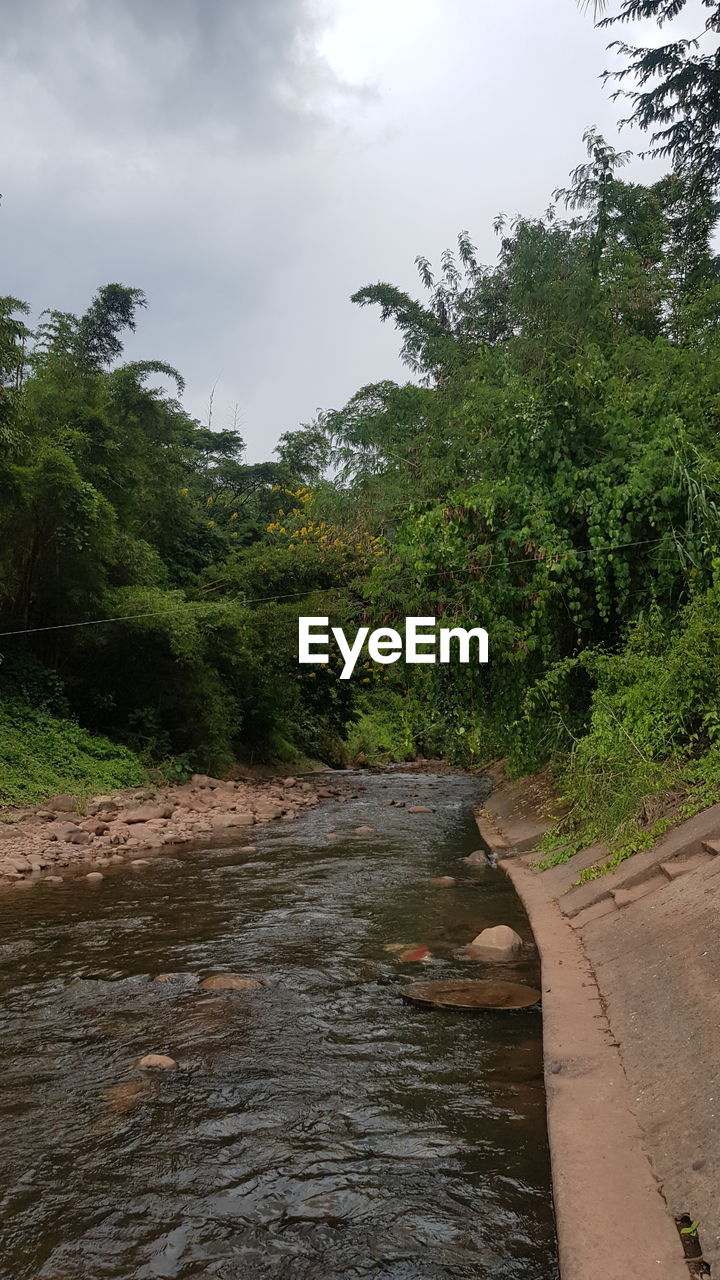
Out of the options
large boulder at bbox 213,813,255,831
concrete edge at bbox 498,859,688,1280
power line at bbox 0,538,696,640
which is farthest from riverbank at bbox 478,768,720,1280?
large boulder at bbox 213,813,255,831

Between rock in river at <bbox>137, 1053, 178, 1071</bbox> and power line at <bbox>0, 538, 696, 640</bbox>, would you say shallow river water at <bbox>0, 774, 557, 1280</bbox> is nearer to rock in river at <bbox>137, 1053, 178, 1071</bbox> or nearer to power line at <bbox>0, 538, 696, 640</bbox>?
rock in river at <bbox>137, 1053, 178, 1071</bbox>

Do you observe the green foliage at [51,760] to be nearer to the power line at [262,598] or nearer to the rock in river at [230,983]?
the power line at [262,598]

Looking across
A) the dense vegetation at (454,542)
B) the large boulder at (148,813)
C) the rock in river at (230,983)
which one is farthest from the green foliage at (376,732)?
the rock in river at (230,983)

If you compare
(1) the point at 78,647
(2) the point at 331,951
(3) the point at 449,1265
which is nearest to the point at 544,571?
(2) the point at 331,951

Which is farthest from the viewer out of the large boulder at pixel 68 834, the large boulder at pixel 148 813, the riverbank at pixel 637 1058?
the large boulder at pixel 148 813

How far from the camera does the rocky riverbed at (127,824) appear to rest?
1012 cm

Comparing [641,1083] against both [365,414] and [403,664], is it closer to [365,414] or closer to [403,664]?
[403,664]

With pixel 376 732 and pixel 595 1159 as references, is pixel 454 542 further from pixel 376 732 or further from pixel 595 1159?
pixel 376 732

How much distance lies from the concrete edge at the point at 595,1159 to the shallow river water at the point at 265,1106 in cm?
13

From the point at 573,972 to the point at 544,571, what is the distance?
4.74 meters

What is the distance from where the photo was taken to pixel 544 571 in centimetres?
940

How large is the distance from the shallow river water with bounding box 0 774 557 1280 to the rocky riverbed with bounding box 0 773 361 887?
7.62 ft

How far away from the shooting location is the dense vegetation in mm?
9133

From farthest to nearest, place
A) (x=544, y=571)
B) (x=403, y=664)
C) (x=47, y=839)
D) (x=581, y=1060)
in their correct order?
(x=403, y=664) < (x=47, y=839) < (x=544, y=571) < (x=581, y=1060)
